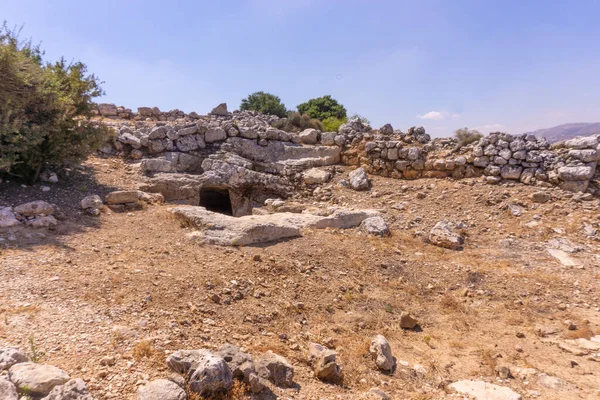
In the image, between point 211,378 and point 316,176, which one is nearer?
point 211,378

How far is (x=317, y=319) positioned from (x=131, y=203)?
178 inches

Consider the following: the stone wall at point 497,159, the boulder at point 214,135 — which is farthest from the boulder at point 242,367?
the boulder at point 214,135

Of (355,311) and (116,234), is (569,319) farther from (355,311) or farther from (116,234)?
(116,234)

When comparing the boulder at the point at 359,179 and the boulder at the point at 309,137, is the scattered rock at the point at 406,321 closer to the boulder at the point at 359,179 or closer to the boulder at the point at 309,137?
the boulder at the point at 359,179

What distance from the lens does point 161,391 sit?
2348 millimetres

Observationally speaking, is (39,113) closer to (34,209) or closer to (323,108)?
(34,209)

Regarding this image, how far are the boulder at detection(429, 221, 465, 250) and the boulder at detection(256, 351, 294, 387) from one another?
15.1ft


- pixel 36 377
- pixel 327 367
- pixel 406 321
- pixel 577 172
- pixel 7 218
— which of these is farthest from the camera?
pixel 577 172

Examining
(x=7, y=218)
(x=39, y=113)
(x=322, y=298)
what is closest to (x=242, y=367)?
(x=322, y=298)

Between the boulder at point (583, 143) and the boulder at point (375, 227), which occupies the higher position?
the boulder at point (583, 143)

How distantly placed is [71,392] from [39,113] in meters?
6.32

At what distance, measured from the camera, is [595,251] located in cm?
634

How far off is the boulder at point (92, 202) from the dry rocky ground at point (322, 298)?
19cm

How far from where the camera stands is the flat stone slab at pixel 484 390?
3119 mm
